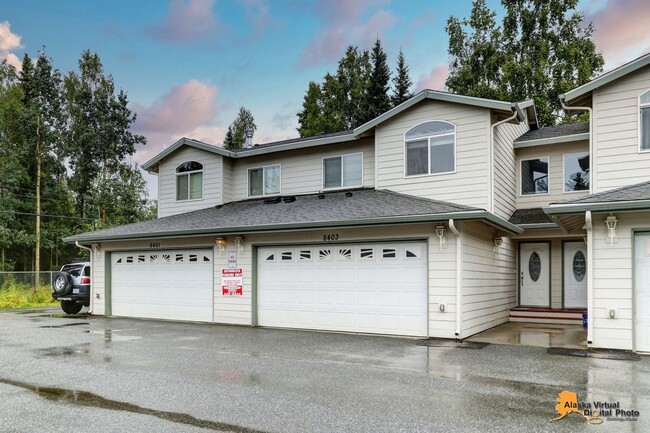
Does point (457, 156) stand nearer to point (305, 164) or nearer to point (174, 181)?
point (305, 164)

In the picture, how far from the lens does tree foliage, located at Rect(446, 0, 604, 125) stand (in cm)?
2303

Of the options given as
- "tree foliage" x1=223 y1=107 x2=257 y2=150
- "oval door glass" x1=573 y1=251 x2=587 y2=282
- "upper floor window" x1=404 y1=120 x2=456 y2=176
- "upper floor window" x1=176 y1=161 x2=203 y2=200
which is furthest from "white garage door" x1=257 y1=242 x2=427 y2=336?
"tree foliage" x1=223 y1=107 x2=257 y2=150

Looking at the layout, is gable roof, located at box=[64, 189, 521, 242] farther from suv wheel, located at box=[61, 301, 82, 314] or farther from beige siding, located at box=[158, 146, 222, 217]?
suv wheel, located at box=[61, 301, 82, 314]

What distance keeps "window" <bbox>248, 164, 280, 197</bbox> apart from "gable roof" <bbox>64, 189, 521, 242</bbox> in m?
0.43

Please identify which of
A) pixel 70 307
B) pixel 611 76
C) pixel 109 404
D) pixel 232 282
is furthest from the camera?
pixel 70 307

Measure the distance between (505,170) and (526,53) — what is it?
14.3 metres

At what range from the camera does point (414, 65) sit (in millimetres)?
32594

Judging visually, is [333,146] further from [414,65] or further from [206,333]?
[414,65]

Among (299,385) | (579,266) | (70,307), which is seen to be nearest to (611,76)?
(579,266)

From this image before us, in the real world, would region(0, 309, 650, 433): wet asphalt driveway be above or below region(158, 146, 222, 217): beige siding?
below

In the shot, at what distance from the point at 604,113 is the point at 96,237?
45.0 ft

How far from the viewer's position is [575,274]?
13562 millimetres

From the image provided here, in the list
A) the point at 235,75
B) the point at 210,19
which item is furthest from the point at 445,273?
the point at 235,75

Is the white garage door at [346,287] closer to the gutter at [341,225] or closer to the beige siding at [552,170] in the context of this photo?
the gutter at [341,225]
